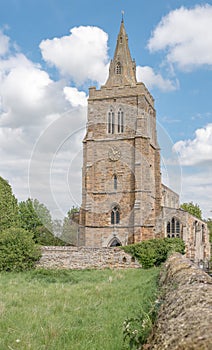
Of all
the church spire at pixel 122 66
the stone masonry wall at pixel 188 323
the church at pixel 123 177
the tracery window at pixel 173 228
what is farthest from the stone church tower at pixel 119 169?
the stone masonry wall at pixel 188 323

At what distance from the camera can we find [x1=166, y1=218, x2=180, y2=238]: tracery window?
130 feet

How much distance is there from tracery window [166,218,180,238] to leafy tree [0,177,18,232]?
1521cm

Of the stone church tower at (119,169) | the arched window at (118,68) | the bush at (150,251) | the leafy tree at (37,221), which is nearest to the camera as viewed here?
the bush at (150,251)

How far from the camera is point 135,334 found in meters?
5.68

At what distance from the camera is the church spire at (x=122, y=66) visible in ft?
145

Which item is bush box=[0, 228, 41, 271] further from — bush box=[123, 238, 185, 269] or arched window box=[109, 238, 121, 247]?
arched window box=[109, 238, 121, 247]

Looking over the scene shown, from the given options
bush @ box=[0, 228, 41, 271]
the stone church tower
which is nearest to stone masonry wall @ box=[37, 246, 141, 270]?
bush @ box=[0, 228, 41, 271]

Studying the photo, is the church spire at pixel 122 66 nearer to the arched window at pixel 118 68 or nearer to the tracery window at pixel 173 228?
the arched window at pixel 118 68

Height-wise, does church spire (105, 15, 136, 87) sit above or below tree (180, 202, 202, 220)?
above

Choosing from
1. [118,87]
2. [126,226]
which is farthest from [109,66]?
[126,226]

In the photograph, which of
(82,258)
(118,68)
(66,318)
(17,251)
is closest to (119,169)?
(118,68)

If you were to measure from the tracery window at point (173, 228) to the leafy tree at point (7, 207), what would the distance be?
1521cm

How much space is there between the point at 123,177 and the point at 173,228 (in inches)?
276

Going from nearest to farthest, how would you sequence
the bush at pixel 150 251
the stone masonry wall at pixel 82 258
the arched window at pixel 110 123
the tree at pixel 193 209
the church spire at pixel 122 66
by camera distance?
the stone masonry wall at pixel 82 258, the bush at pixel 150 251, the arched window at pixel 110 123, the church spire at pixel 122 66, the tree at pixel 193 209
